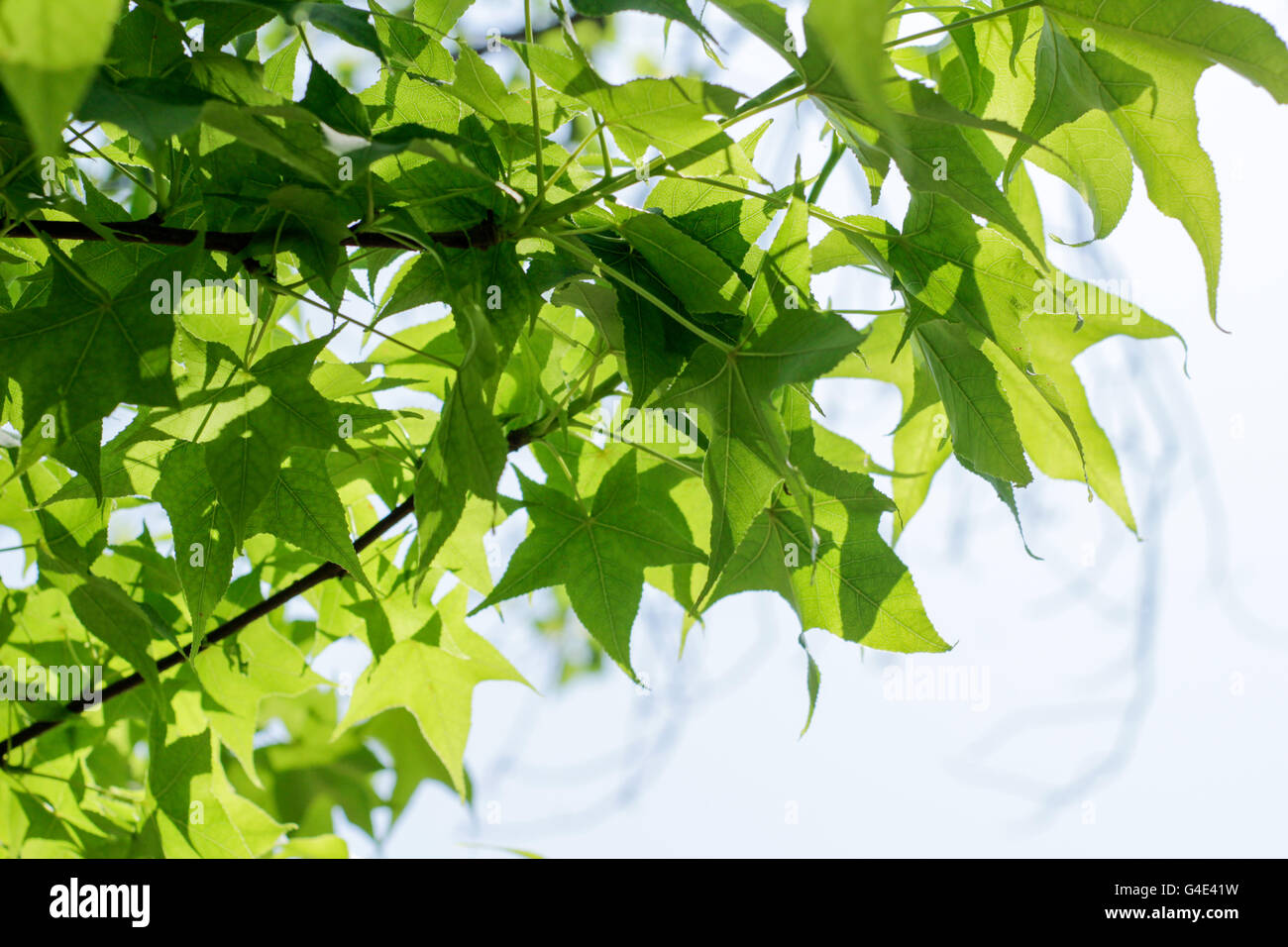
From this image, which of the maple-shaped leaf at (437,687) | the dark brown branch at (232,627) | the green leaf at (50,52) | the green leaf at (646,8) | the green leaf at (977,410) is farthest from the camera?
the maple-shaped leaf at (437,687)

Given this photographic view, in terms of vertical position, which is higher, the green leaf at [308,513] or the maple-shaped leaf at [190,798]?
the green leaf at [308,513]

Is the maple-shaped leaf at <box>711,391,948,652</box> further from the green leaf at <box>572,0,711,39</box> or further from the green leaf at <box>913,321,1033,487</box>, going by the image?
the green leaf at <box>572,0,711,39</box>

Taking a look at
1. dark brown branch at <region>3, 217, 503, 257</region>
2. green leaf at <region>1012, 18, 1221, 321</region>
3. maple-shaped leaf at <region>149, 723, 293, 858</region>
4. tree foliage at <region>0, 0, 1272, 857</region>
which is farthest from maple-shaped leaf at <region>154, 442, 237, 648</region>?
green leaf at <region>1012, 18, 1221, 321</region>

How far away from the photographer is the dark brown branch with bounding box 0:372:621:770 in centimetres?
51

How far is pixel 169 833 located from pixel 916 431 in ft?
1.80

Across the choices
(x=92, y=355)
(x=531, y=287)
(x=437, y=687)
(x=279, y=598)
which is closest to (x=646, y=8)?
(x=531, y=287)

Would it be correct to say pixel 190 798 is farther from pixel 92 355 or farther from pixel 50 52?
pixel 50 52

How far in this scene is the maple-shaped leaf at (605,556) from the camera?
1.75 feet

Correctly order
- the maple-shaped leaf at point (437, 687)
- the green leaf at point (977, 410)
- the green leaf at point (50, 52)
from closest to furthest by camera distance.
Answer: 1. the green leaf at point (50, 52)
2. the green leaf at point (977, 410)
3. the maple-shaped leaf at point (437, 687)

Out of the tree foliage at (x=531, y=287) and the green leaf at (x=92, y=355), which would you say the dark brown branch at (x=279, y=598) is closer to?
the tree foliage at (x=531, y=287)

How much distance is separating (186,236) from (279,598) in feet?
0.75

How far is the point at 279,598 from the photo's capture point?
54cm

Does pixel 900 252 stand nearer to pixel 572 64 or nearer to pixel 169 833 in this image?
pixel 572 64

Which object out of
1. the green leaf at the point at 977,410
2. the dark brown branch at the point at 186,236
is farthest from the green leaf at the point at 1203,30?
the dark brown branch at the point at 186,236
